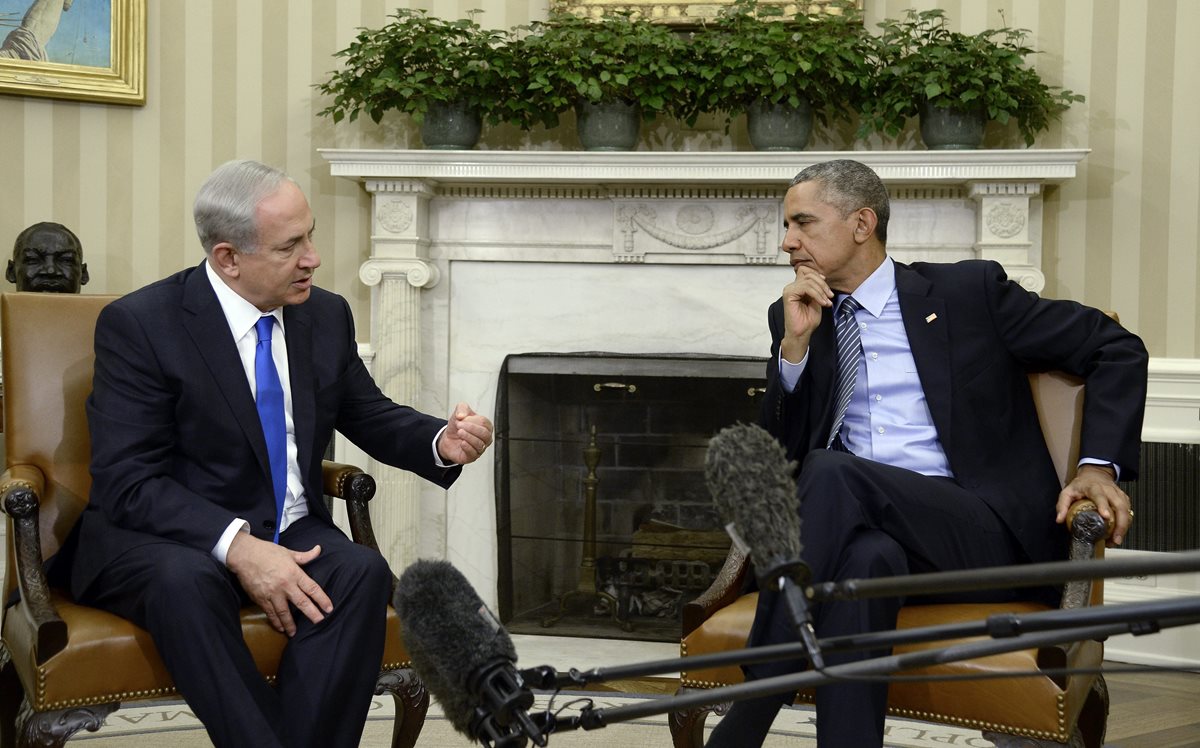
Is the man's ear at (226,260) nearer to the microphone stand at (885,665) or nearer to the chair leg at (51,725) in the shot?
the chair leg at (51,725)

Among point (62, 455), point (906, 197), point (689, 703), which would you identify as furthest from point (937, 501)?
point (906, 197)

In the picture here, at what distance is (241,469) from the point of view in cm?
225

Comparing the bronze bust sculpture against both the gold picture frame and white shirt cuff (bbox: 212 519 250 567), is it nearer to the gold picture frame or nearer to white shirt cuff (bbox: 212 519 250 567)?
the gold picture frame

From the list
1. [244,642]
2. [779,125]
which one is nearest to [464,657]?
[244,642]

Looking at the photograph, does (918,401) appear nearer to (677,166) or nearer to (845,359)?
(845,359)

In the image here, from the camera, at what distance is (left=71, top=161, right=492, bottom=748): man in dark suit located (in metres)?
2.00

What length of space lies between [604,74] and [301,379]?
1.93 metres

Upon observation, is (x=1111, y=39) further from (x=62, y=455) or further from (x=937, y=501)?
(x=62, y=455)

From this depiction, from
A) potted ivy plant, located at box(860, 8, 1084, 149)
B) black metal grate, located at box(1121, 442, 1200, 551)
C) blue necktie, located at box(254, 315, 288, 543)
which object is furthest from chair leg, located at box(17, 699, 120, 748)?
black metal grate, located at box(1121, 442, 1200, 551)

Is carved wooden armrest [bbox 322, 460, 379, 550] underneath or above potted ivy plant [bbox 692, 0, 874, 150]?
underneath

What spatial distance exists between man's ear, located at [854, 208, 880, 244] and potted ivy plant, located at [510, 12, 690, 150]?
149 cm

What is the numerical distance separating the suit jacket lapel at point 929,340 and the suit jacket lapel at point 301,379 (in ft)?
4.10

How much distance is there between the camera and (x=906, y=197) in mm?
4105

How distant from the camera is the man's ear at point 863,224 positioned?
2607 millimetres
